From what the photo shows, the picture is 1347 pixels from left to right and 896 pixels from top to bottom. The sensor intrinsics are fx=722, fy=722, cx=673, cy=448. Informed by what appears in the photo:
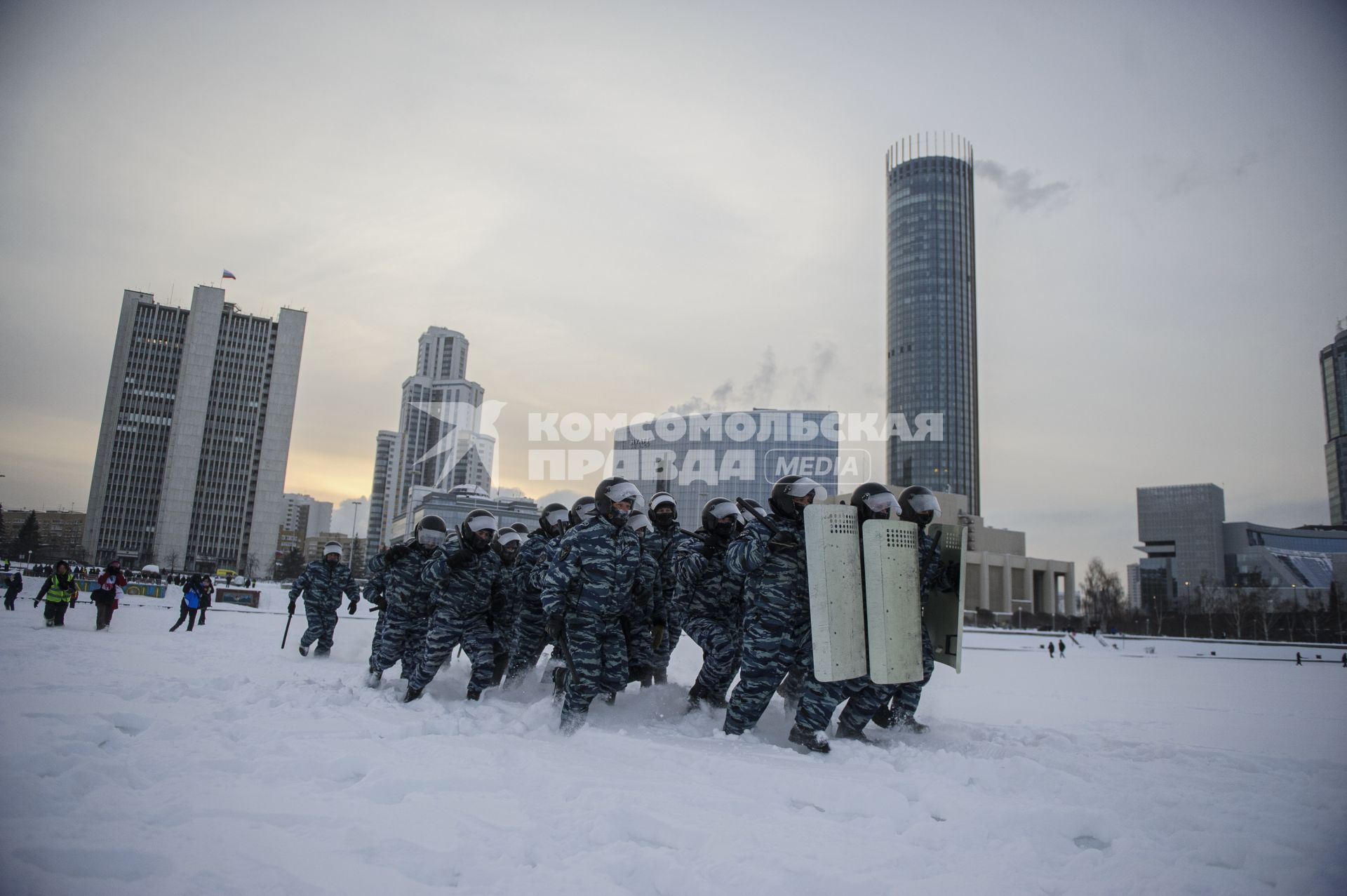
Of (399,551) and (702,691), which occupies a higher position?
(399,551)

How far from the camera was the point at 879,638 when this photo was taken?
17.5 feet

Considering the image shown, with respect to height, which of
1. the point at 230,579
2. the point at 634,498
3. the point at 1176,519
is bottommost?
the point at 230,579

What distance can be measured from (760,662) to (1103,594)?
97.2 metres

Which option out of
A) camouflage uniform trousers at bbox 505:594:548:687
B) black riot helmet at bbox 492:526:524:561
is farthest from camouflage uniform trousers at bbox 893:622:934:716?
black riot helmet at bbox 492:526:524:561

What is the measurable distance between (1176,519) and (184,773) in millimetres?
155234

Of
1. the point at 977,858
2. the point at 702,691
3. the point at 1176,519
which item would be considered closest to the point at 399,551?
the point at 702,691

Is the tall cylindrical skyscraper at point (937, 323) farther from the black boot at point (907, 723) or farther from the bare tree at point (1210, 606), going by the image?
the black boot at point (907, 723)

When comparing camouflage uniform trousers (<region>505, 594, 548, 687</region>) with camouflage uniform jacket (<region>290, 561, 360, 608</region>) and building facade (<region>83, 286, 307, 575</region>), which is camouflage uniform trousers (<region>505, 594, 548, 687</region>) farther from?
building facade (<region>83, 286, 307, 575</region>)

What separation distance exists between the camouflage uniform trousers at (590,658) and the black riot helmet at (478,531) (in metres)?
1.53

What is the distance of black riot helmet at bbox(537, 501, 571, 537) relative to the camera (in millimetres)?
8320

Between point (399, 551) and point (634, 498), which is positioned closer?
point (634, 498)

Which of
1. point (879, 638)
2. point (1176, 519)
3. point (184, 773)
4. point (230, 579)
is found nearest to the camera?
point (184, 773)

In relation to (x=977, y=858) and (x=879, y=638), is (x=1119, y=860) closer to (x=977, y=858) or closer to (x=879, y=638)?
(x=977, y=858)

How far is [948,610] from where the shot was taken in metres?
6.07
